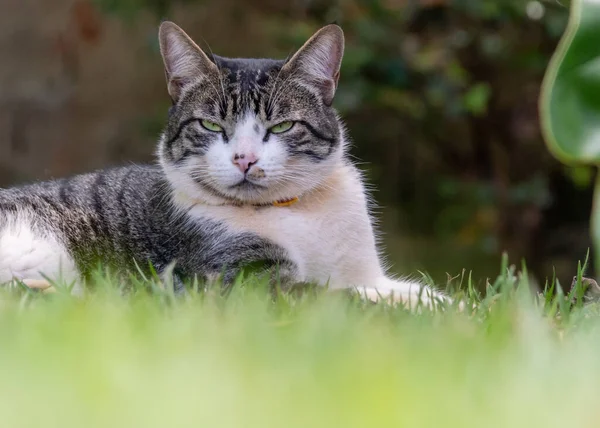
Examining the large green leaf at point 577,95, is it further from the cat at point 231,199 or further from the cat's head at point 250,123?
the cat's head at point 250,123

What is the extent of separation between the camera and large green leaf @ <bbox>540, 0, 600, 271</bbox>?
1.41 m

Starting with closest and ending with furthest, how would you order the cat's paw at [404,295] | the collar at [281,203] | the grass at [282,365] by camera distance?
the grass at [282,365] < the cat's paw at [404,295] < the collar at [281,203]

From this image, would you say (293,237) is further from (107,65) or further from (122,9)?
(107,65)

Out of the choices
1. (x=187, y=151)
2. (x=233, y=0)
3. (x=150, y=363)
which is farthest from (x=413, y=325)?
(x=233, y=0)

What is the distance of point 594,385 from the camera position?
125cm

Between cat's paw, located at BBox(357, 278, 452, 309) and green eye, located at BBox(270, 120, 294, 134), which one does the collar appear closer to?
green eye, located at BBox(270, 120, 294, 134)

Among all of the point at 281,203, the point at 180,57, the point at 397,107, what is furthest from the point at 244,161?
the point at 397,107

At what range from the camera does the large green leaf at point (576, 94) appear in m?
1.41

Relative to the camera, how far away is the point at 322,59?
275 cm

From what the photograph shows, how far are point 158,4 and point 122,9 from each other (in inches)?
9.3

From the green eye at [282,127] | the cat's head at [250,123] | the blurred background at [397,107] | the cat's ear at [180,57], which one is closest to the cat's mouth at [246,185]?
the cat's head at [250,123]

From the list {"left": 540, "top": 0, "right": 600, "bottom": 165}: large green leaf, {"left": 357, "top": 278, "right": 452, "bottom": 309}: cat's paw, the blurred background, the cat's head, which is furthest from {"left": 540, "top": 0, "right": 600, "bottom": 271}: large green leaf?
the blurred background

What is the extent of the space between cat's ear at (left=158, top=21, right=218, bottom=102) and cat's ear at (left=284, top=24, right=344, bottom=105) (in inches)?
11.4

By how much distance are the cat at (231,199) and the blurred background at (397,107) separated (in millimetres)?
1856
